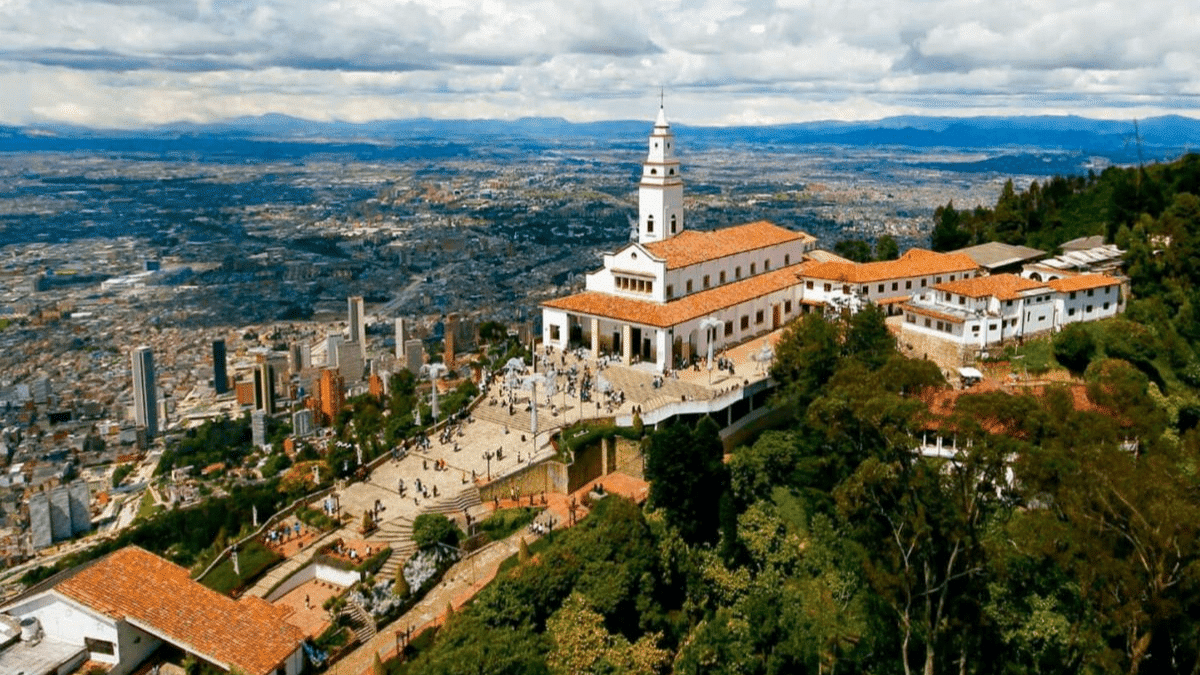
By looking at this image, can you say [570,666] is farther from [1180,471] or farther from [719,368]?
[719,368]

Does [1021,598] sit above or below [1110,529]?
below

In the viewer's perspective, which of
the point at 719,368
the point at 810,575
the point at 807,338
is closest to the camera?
the point at 810,575

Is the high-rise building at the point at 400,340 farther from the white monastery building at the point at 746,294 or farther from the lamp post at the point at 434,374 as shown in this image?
the lamp post at the point at 434,374

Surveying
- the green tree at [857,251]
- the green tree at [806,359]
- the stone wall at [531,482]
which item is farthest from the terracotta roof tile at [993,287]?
the stone wall at [531,482]

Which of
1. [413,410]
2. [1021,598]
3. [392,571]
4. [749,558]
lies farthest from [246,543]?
[1021,598]

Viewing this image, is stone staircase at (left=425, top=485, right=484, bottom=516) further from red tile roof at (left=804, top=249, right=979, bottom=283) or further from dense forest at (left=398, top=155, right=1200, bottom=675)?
red tile roof at (left=804, top=249, right=979, bottom=283)

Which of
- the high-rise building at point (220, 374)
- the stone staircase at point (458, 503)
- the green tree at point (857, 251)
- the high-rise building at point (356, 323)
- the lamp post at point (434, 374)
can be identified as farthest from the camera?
the high-rise building at point (356, 323)

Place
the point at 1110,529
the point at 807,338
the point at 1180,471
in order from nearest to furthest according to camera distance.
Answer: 1. the point at 1110,529
2. the point at 1180,471
3. the point at 807,338
